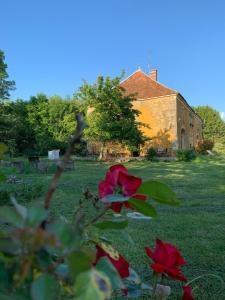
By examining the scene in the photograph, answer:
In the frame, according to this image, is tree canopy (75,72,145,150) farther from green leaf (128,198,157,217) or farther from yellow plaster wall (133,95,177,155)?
green leaf (128,198,157,217)

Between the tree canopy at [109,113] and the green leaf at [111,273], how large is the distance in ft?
69.8

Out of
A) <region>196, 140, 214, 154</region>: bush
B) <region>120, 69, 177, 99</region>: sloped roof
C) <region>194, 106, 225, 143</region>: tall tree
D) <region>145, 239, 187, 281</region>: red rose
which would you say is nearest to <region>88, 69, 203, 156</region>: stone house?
<region>120, 69, 177, 99</region>: sloped roof

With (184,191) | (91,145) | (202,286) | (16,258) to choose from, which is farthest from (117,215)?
(91,145)

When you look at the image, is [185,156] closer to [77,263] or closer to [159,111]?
[159,111]

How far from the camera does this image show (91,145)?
97.0 ft

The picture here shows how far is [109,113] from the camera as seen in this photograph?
2273 cm

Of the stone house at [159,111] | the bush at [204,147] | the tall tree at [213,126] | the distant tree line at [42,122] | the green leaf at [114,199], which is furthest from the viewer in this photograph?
the tall tree at [213,126]

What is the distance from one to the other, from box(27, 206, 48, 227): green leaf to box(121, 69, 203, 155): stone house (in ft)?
90.1

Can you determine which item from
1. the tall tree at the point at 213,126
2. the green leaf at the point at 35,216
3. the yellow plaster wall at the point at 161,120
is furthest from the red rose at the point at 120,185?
the tall tree at the point at 213,126

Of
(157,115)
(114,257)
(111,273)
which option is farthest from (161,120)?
(111,273)

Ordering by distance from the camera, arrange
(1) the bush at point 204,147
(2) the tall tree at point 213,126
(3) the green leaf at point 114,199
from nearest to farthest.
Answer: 1. (3) the green leaf at point 114,199
2. (1) the bush at point 204,147
3. (2) the tall tree at point 213,126

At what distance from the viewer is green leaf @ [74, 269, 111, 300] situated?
39 centimetres

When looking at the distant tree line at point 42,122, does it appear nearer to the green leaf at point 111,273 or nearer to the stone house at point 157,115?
the stone house at point 157,115

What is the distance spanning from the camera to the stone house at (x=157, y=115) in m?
28.4
